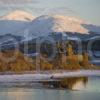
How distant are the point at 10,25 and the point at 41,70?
154cm

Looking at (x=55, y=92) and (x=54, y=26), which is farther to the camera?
(x=54, y=26)

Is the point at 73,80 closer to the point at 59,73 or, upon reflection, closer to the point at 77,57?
the point at 59,73

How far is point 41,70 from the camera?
42.7 ft

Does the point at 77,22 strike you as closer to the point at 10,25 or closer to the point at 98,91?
the point at 10,25

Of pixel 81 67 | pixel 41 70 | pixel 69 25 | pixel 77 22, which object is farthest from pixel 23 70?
pixel 69 25

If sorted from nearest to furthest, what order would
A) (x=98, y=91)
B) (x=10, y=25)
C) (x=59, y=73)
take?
(x=98, y=91) → (x=59, y=73) → (x=10, y=25)

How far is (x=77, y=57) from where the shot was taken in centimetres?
1388

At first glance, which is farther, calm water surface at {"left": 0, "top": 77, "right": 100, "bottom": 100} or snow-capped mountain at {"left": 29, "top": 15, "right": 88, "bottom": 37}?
snow-capped mountain at {"left": 29, "top": 15, "right": 88, "bottom": 37}

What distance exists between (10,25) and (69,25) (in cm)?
258

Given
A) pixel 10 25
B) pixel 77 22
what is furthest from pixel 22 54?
pixel 77 22

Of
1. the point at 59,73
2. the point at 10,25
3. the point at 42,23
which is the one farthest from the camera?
the point at 42,23

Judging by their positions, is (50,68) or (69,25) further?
(69,25)

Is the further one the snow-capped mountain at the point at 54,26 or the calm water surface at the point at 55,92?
the snow-capped mountain at the point at 54,26

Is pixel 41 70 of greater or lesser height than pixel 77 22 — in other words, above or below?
below
